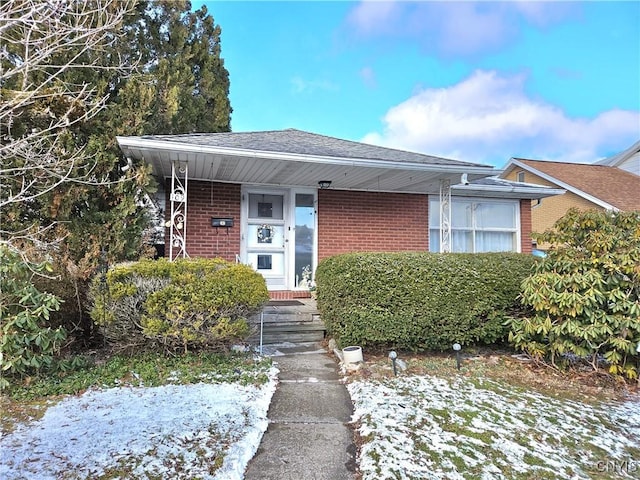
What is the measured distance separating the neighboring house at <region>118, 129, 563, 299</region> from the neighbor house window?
0.08ft

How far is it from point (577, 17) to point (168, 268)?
9.85 m

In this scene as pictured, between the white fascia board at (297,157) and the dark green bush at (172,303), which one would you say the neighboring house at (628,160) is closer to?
the white fascia board at (297,157)

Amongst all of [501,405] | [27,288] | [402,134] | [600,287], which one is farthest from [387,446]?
[402,134]

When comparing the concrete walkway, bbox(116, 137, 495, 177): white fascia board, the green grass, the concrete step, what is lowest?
the concrete walkway

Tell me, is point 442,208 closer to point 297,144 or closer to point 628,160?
point 297,144

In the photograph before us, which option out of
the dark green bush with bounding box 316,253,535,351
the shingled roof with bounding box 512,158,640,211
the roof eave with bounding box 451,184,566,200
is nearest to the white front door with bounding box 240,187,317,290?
the dark green bush with bounding box 316,253,535,351

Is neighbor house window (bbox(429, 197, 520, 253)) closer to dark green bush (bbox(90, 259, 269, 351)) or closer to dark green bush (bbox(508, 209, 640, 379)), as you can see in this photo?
dark green bush (bbox(508, 209, 640, 379))

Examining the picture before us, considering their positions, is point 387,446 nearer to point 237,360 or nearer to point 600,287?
point 237,360

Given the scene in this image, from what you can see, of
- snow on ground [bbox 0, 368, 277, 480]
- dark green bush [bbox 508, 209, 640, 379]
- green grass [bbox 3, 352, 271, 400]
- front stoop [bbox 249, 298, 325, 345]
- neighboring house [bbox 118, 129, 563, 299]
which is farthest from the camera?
neighboring house [bbox 118, 129, 563, 299]

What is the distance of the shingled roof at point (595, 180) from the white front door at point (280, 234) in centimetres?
1376

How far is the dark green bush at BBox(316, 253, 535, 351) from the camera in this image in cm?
494

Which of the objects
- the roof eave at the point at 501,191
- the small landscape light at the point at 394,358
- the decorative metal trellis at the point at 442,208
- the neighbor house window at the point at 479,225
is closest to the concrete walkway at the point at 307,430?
the small landscape light at the point at 394,358

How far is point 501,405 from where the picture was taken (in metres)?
3.73

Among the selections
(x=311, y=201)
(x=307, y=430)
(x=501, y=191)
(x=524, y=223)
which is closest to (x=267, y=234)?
(x=311, y=201)
